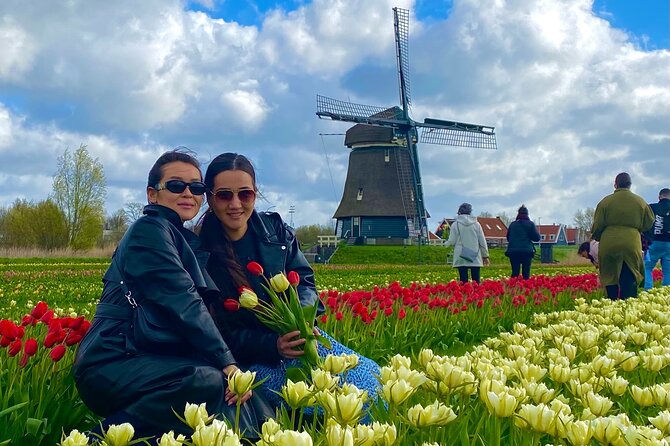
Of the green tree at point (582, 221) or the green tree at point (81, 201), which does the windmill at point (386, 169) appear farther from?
the green tree at point (582, 221)

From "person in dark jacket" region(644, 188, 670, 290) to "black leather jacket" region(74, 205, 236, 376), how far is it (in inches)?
327

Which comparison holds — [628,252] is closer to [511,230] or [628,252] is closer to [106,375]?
[511,230]

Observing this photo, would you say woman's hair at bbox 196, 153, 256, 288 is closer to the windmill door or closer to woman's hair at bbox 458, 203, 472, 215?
woman's hair at bbox 458, 203, 472, 215

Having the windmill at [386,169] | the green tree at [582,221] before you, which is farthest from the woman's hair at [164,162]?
the green tree at [582,221]

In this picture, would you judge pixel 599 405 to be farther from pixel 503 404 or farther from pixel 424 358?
pixel 424 358

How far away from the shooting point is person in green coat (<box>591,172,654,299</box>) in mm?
7527

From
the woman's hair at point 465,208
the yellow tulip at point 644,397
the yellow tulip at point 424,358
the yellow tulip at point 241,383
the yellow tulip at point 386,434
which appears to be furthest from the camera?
the woman's hair at point 465,208

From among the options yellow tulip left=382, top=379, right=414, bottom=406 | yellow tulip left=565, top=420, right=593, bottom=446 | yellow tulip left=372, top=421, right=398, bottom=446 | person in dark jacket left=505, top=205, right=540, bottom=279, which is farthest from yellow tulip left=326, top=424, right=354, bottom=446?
person in dark jacket left=505, top=205, right=540, bottom=279

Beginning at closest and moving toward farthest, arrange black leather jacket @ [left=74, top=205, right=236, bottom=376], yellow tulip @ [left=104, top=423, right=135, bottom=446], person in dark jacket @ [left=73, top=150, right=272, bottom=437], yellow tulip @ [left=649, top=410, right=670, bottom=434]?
yellow tulip @ [left=104, top=423, right=135, bottom=446] → yellow tulip @ [left=649, top=410, right=670, bottom=434] → person in dark jacket @ [left=73, top=150, right=272, bottom=437] → black leather jacket @ [left=74, top=205, right=236, bottom=376]

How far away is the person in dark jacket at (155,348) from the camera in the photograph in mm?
2479

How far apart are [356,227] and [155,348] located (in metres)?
33.8

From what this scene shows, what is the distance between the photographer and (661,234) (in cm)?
932

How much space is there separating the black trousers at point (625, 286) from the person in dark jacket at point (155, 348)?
6277mm

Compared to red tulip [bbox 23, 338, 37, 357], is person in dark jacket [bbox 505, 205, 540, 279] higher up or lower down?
higher up
